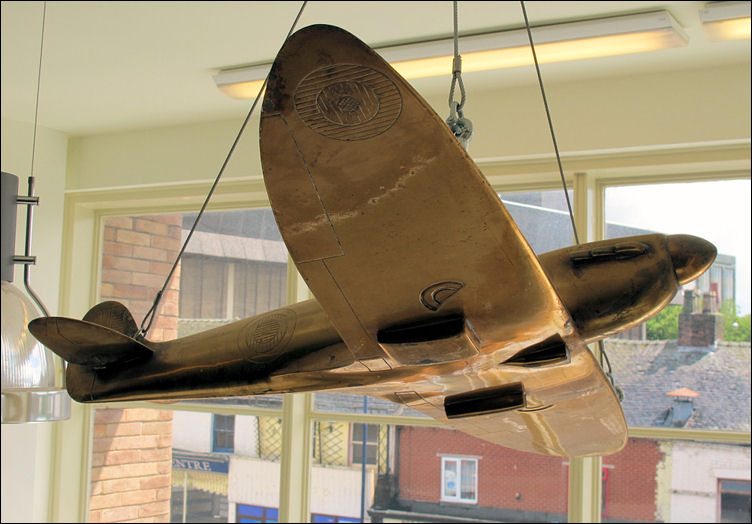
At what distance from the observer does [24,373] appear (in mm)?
1492

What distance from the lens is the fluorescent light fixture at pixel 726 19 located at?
2.28 meters

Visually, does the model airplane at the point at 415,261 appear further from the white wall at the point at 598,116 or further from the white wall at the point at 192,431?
the white wall at the point at 192,431

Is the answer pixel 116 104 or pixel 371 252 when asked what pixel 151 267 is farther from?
pixel 371 252

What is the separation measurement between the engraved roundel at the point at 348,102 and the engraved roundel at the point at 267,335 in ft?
0.90

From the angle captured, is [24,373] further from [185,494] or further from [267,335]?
[185,494]

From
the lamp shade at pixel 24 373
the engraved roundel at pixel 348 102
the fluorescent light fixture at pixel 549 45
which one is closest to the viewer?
the engraved roundel at pixel 348 102

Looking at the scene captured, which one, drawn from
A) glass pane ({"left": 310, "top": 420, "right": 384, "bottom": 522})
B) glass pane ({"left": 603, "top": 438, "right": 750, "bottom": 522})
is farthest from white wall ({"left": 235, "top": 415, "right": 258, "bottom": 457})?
glass pane ({"left": 603, "top": 438, "right": 750, "bottom": 522})

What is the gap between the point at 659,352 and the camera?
293 cm

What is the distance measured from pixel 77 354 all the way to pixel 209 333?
0.37 feet

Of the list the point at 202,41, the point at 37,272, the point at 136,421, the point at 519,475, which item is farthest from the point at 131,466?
the point at 202,41

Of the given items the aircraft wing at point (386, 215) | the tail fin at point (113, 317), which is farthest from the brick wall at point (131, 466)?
the aircraft wing at point (386, 215)

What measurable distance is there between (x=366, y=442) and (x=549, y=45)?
1719 mm

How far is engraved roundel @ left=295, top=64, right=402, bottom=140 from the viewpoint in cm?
35

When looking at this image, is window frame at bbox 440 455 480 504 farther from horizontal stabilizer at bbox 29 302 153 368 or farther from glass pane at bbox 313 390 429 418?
horizontal stabilizer at bbox 29 302 153 368
